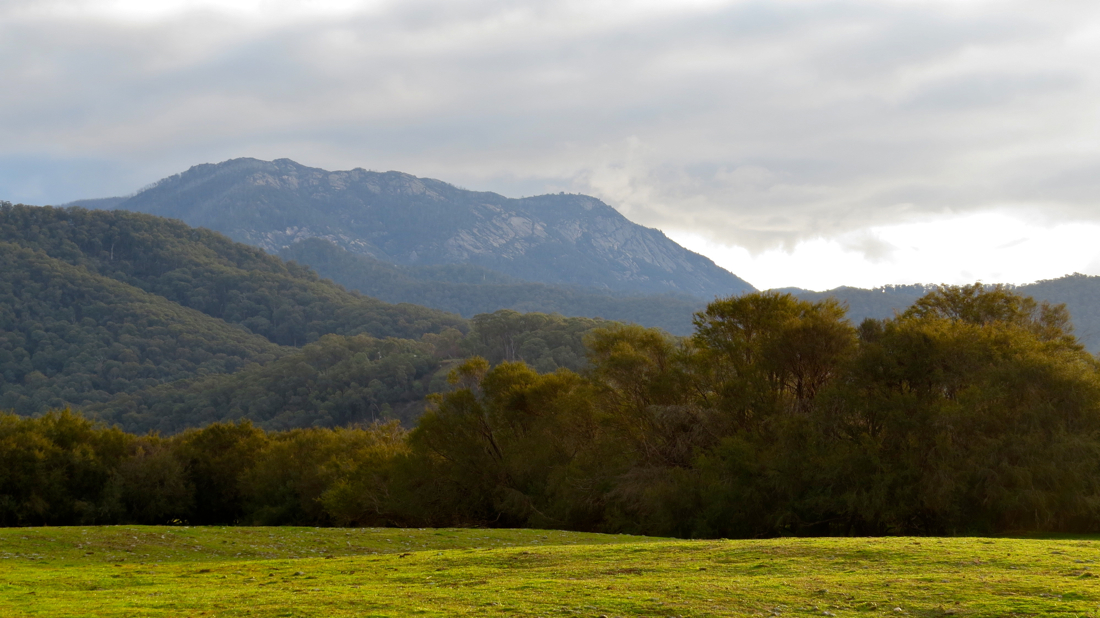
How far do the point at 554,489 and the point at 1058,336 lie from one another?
27093 mm

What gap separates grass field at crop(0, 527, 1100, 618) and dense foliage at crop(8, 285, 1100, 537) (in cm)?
988

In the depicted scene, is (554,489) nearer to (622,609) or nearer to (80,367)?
(622,609)

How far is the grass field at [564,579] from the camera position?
45.2 feet

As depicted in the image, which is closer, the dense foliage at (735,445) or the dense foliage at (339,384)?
the dense foliage at (735,445)

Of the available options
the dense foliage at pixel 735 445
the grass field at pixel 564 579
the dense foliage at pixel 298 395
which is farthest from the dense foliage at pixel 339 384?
the grass field at pixel 564 579

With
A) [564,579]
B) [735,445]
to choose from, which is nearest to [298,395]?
[735,445]

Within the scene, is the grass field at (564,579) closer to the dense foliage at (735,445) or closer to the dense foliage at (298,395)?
the dense foliage at (735,445)

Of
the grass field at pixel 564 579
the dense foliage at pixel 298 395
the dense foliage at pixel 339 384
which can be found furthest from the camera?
the dense foliage at pixel 339 384

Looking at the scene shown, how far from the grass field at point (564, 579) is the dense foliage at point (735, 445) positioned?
32.4ft

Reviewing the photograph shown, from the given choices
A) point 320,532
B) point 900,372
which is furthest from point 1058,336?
point 320,532

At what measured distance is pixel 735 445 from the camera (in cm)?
3538

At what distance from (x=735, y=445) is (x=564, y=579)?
774 inches

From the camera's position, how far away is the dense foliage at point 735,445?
31.5m

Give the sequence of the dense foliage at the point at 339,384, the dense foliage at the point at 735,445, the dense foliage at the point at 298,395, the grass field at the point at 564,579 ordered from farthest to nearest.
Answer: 1. the dense foliage at the point at 339,384
2. the dense foliage at the point at 298,395
3. the dense foliage at the point at 735,445
4. the grass field at the point at 564,579
